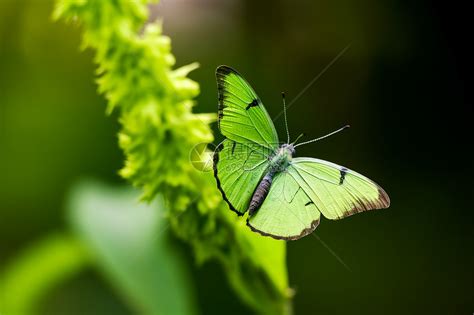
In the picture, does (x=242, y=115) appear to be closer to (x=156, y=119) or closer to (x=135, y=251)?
(x=156, y=119)

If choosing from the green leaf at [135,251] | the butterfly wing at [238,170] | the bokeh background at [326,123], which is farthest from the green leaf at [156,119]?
the bokeh background at [326,123]

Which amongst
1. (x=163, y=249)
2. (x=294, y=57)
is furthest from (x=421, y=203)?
(x=163, y=249)

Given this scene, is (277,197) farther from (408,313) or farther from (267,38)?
(267,38)

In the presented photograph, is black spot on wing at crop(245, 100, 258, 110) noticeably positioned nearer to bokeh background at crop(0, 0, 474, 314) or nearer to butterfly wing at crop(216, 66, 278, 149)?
butterfly wing at crop(216, 66, 278, 149)

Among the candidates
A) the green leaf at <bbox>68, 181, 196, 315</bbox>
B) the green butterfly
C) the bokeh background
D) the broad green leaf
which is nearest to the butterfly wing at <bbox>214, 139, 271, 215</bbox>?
the green butterfly

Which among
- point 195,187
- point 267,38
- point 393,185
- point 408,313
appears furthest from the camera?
point 267,38

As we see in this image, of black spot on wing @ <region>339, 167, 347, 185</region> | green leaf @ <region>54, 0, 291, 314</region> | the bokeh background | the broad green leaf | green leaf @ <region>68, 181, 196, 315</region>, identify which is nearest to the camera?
green leaf @ <region>54, 0, 291, 314</region>
